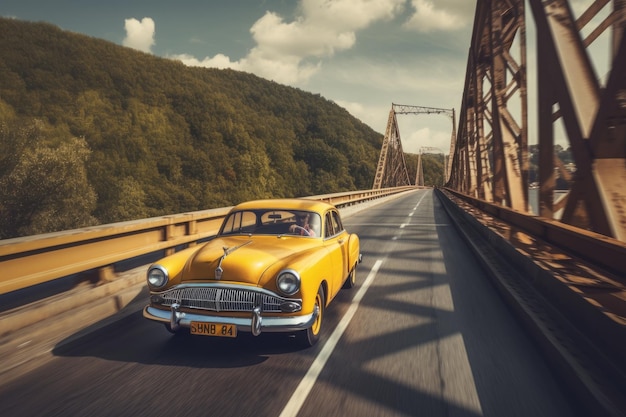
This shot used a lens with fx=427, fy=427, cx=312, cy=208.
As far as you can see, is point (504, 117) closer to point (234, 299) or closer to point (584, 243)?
point (584, 243)

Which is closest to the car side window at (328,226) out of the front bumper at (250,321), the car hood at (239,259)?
the car hood at (239,259)

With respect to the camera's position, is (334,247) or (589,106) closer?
(589,106)

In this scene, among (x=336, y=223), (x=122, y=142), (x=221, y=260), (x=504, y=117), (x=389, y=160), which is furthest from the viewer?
(x=389, y=160)

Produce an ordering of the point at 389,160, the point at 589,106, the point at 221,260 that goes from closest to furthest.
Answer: the point at 221,260 < the point at 589,106 < the point at 389,160

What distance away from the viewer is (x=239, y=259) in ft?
13.0

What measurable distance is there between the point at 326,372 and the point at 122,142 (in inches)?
2197

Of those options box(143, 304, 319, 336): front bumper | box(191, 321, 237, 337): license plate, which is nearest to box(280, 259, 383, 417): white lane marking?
box(143, 304, 319, 336): front bumper

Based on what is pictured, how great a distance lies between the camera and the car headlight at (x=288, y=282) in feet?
12.3

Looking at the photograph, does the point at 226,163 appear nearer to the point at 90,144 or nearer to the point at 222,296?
the point at 90,144

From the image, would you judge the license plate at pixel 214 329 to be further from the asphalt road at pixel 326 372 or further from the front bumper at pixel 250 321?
the asphalt road at pixel 326 372

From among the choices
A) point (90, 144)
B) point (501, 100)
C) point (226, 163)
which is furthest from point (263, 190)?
point (501, 100)

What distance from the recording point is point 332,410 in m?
2.84

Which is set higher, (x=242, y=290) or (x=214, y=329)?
(x=242, y=290)

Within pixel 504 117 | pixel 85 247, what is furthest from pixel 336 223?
pixel 504 117
